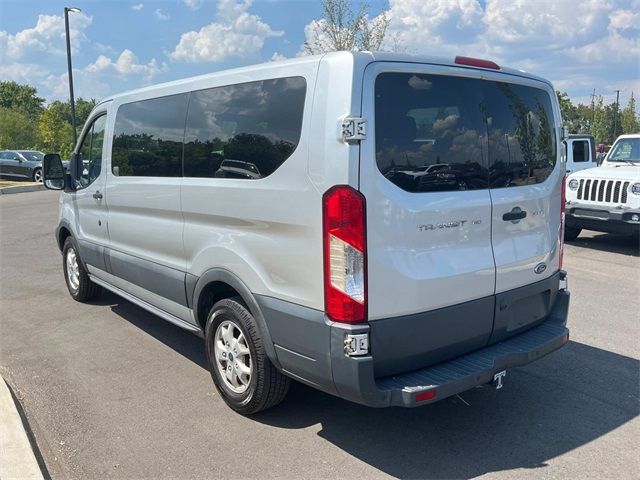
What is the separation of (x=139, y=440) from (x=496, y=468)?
2181 millimetres

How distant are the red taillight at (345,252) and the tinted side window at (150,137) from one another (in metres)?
1.79

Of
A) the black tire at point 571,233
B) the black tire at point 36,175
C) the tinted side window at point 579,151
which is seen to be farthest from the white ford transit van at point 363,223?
the black tire at point 36,175

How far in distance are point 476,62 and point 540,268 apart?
1.47 metres

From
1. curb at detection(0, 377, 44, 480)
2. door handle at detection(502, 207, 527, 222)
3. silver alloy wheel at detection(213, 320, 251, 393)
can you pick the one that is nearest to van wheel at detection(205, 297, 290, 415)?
silver alloy wheel at detection(213, 320, 251, 393)

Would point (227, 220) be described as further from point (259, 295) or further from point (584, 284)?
point (584, 284)

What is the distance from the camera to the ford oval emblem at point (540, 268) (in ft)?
12.6

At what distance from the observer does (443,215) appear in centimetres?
317

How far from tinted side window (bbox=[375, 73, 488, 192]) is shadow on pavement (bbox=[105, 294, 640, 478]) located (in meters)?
1.56

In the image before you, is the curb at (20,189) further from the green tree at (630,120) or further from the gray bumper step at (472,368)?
the green tree at (630,120)

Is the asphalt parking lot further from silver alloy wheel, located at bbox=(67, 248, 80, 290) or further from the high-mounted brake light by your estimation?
the high-mounted brake light

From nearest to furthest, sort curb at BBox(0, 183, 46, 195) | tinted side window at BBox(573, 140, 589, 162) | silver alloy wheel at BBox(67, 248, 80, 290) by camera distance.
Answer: silver alloy wheel at BBox(67, 248, 80, 290), tinted side window at BBox(573, 140, 589, 162), curb at BBox(0, 183, 46, 195)

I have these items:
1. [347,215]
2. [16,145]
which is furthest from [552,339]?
[16,145]

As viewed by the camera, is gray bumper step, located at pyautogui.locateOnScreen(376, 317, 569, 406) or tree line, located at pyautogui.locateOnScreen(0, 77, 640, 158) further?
tree line, located at pyautogui.locateOnScreen(0, 77, 640, 158)

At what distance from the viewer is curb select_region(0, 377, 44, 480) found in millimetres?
3133
